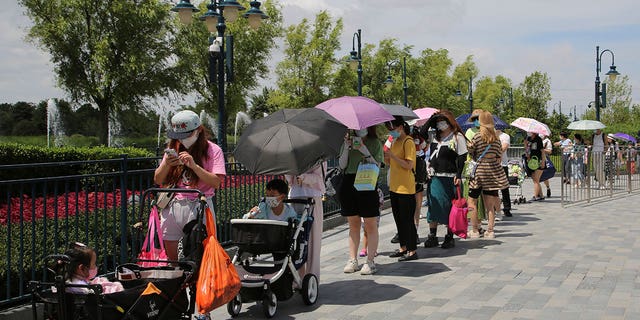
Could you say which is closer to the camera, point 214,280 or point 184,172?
point 214,280

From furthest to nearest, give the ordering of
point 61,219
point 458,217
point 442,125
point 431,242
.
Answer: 1. point 431,242
2. point 458,217
3. point 442,125
4. point 61,219

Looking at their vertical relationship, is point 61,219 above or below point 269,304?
above

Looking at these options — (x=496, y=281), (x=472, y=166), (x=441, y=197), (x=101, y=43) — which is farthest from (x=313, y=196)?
(x=101, y=43)

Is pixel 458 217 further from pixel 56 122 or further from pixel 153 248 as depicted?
pixel 56 122

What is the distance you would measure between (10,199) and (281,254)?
235 centimetres

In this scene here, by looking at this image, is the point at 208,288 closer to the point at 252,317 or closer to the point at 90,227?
the point at 252,317

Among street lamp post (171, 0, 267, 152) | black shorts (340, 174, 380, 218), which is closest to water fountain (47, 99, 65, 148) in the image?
street lamp post (171, 0, 267, 152)

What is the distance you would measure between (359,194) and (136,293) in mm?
3513

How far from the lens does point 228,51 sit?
1291 centimetres

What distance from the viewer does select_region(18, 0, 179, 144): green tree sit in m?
33.9

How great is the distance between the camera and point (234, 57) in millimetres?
39188

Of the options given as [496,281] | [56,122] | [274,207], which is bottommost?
[496,281]

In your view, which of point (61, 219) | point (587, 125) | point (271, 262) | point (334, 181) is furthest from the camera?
point (587, 125)

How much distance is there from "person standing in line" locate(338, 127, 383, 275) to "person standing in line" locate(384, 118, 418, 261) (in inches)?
16.3
